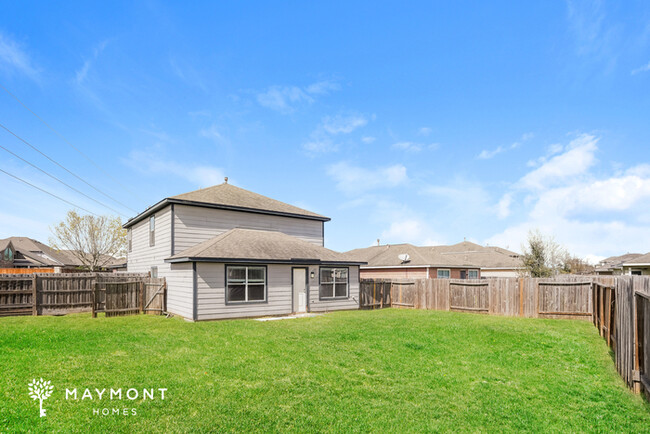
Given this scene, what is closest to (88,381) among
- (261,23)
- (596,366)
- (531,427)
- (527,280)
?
(531,427)

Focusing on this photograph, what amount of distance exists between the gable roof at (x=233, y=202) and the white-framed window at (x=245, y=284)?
4104mm

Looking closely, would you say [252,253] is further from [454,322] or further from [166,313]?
[454,322]

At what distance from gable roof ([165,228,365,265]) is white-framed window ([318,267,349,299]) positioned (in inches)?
27.7

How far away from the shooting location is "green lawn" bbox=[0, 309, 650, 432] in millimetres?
5137

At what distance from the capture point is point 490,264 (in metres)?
43.2

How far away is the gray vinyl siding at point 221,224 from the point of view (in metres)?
17.4

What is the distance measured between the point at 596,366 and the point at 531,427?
15.2ft

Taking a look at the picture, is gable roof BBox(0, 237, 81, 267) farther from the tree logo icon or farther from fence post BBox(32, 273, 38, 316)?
the tree logo icon

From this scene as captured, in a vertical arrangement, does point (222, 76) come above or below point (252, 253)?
above

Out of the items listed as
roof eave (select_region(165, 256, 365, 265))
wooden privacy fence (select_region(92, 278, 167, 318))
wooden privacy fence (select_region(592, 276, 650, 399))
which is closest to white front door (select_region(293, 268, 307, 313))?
roof eave (select_region(165, 256, 365, 265))

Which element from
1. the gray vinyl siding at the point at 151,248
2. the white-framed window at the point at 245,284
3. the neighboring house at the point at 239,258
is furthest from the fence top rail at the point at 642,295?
the gray vinyl siding at the point at 151,248

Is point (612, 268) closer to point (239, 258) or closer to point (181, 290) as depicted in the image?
point (239, 258)

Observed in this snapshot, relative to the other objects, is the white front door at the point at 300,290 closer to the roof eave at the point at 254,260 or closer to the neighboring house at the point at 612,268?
the roof eave at the point at 254,260

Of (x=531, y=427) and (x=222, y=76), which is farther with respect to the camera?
(x=222, y=76)
